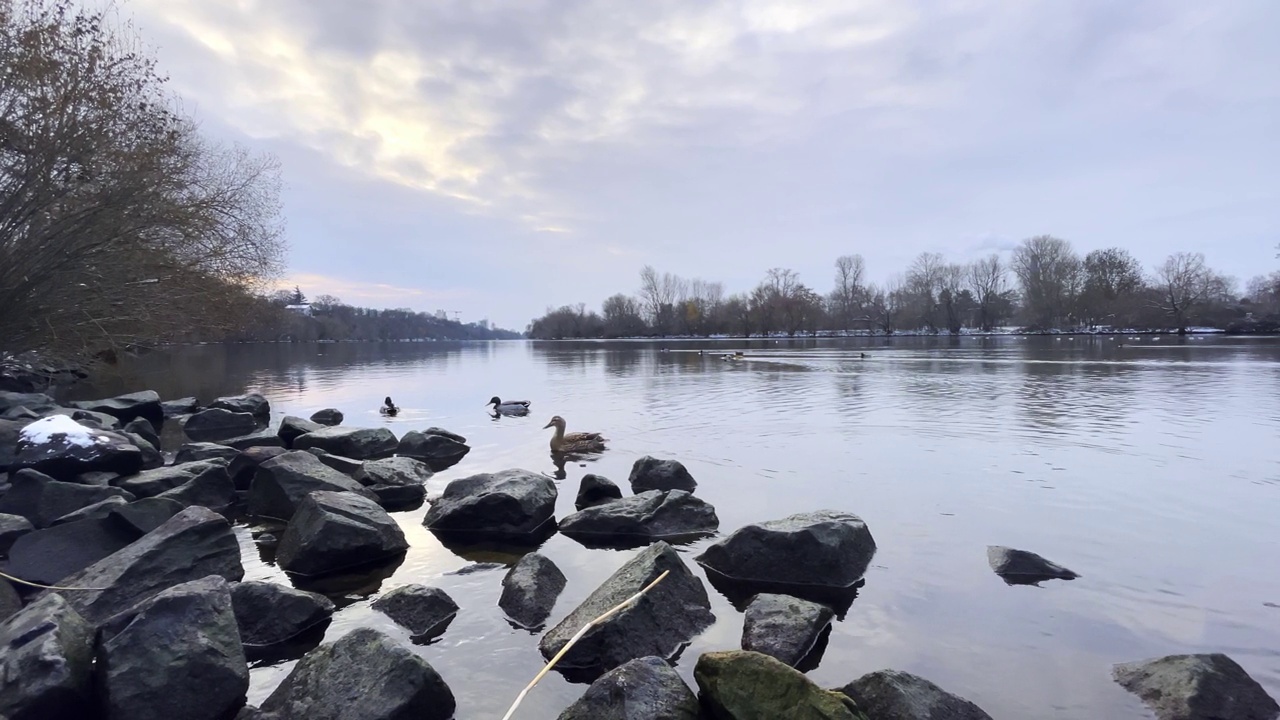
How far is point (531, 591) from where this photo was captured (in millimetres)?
6742

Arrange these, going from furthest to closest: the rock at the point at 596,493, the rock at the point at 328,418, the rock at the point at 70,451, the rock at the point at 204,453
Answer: the rock at the point at 328,418 < the rock at the point at 204,453 < the rock at the point at 596,493 < the rock at the point at 70,451

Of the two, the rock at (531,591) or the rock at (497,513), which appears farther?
the rock at (497,513)

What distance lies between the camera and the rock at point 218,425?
17969mm

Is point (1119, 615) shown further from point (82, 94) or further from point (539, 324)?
point (539, 324)

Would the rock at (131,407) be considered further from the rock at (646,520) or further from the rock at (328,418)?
the rock at (646,520)

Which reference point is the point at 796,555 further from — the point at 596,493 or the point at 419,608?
the point at 596,493

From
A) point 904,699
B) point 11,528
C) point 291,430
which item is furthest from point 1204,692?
point 291,430

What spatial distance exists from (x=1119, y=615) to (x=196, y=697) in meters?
7.79

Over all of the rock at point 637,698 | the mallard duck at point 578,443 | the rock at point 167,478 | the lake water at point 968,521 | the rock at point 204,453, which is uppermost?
the rock at point 167,478

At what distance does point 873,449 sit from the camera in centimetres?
1464

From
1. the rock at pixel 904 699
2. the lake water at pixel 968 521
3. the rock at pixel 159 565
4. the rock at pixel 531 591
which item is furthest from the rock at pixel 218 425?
the rock at pixel 904 699

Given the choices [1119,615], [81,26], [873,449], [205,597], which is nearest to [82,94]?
[81,26]

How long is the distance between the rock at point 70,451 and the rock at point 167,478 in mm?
470

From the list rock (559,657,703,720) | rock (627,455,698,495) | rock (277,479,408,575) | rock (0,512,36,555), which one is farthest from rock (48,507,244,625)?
rock (627,455,698,495)
